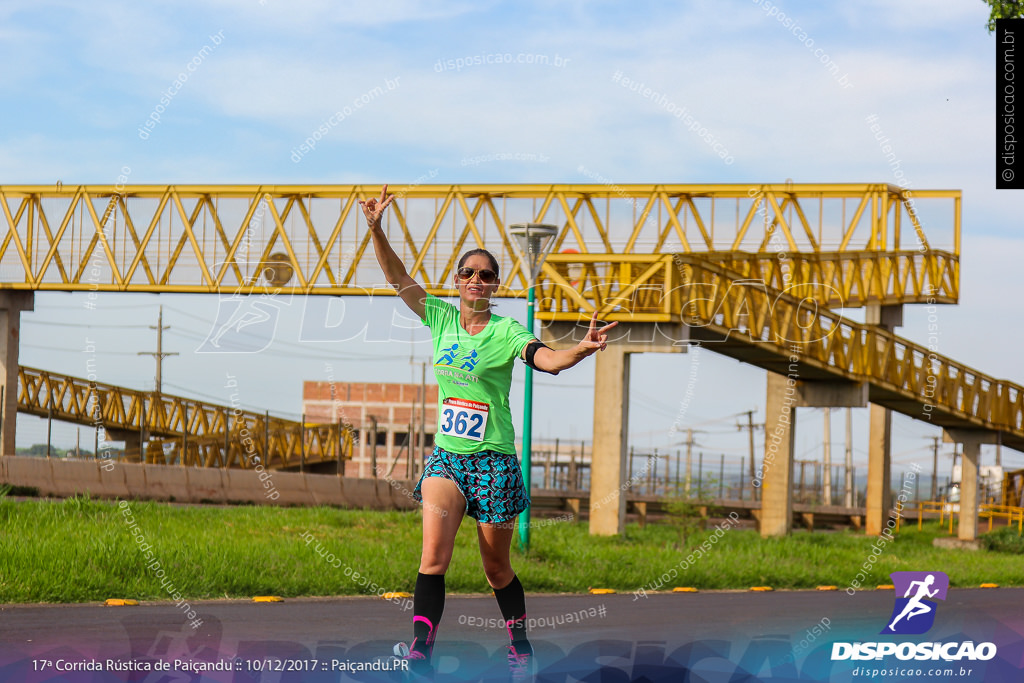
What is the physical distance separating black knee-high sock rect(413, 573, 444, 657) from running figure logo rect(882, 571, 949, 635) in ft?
20.1

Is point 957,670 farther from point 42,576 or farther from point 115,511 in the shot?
point 115,511

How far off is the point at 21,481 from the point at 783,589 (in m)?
13.7

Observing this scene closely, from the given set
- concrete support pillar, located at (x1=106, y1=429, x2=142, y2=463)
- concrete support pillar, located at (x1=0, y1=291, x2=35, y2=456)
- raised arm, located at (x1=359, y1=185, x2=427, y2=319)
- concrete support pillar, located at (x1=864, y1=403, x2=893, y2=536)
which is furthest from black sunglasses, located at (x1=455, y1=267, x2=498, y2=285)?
concrete support pillar, located at (x1=0, y1=291, x2=35, y2=456)

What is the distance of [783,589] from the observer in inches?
797

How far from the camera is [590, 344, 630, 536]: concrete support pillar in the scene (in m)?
26.1

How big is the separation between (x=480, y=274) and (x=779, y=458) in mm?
24283

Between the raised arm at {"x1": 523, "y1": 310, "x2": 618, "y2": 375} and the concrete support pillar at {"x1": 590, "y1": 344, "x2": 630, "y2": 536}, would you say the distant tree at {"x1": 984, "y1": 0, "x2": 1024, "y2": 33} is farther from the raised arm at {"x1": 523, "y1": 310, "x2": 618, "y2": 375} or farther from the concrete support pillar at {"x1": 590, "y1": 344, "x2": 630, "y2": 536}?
the raised arm at {"x1": 523, "y1": 310, "x2": 618, "y2": 375}

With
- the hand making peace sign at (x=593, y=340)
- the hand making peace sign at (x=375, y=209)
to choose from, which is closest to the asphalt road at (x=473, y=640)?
the hand making peace sign at (x=593, y=340)

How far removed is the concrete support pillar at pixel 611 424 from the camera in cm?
2611

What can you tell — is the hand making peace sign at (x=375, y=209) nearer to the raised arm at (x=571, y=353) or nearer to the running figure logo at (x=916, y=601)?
the raised arm at (x=571, y=353)

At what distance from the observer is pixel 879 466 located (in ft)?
120

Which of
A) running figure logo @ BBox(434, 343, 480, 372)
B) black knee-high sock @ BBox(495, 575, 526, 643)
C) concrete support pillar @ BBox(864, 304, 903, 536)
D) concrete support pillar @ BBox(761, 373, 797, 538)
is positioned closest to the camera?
running figure logo @ BBox(434, 343, 480, 372)

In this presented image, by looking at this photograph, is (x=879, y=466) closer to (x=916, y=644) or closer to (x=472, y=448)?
(x=916, y=644)

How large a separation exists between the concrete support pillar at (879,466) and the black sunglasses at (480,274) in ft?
99.9
